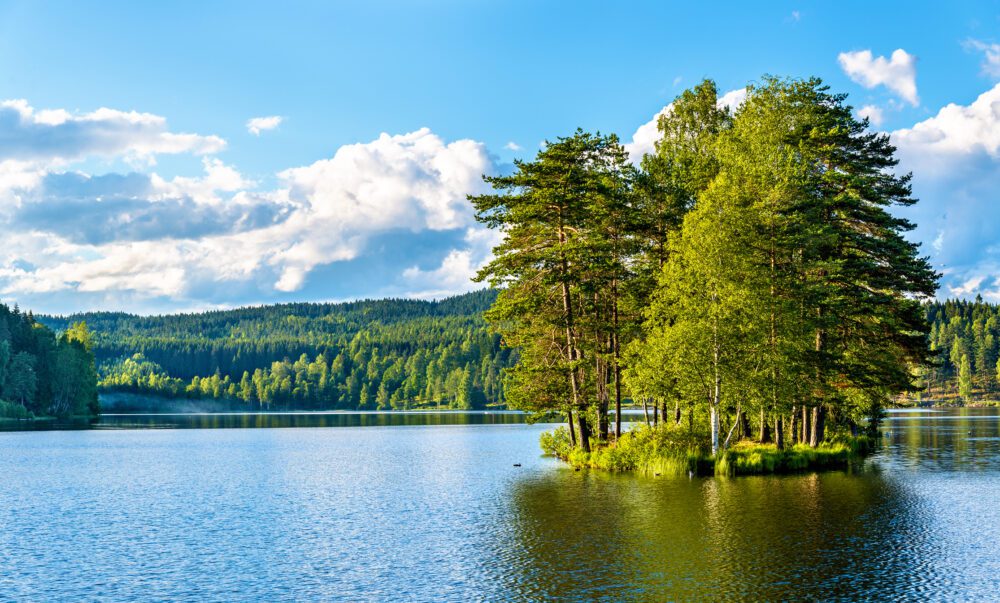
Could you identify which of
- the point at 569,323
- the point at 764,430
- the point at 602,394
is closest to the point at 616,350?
the point at 569,323

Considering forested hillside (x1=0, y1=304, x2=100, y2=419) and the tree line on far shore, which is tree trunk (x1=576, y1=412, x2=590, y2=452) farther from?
forested hillside (x1=0, y1=304, x2=100, y2=419)

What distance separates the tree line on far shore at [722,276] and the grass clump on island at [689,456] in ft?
5.53

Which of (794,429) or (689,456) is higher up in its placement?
(794,429)

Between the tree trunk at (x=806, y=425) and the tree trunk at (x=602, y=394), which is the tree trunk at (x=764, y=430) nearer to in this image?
the tree trunk at (x=806, y=425)

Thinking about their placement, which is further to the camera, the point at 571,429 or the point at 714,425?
the point at 571,429

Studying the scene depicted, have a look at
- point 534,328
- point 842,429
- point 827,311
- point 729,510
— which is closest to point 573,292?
point 534,328

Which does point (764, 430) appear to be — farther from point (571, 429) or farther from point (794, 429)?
point (571, 429)

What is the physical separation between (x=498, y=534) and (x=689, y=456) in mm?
22771

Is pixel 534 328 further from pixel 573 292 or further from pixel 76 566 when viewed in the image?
pixel 76 566

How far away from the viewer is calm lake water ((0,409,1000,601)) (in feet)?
→ 86.6

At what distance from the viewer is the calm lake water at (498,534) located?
2639cm

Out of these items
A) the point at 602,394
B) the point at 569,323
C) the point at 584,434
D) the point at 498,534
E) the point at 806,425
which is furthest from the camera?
the point at 806,425

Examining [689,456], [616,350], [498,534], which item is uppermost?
[616,350]

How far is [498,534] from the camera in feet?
116
